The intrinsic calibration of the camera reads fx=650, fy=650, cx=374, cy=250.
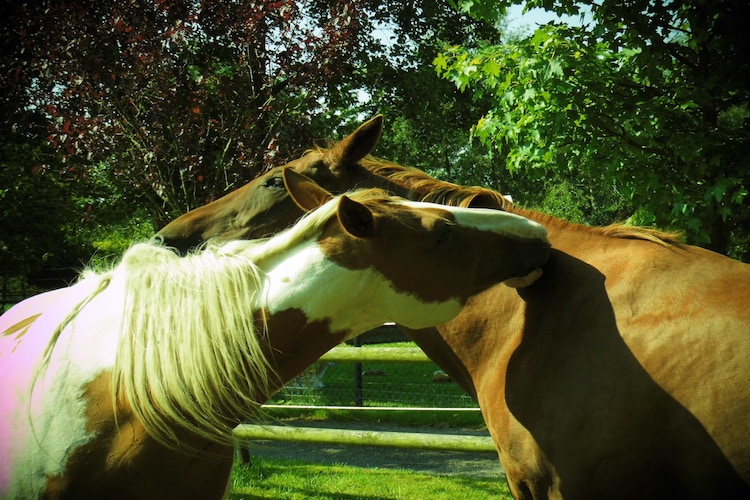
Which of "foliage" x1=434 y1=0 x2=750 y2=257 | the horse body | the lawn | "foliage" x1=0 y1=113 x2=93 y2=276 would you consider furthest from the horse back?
"foliage" x1=0 y1=113 x2=93 y2=276

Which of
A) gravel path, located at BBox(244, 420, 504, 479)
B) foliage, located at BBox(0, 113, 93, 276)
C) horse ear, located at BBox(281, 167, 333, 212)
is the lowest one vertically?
gravel path, located at BBox(244, 420, 504, 479)

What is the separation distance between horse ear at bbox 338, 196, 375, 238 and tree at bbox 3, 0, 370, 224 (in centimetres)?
325

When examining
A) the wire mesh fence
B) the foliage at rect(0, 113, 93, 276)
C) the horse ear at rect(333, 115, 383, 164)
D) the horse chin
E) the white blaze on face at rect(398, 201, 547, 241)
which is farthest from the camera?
the foliage at rect(0, 113, 93, 276)

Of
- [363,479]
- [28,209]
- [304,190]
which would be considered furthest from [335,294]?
[28,209]

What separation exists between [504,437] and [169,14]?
432 centimetres

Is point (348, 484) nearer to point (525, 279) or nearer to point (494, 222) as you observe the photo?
point (525, 279)

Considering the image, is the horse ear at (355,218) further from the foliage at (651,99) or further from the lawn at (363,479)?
the foliage at (651,99)

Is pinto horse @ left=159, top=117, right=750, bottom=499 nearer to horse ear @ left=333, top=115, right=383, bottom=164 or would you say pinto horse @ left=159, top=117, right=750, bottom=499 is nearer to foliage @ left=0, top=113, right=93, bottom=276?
horse ear @ left=333, top=115, right=383, bottom=164

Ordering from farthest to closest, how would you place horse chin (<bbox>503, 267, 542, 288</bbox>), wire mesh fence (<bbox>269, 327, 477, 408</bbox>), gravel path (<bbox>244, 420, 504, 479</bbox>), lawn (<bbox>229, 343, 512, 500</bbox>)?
1. wire mesh fence (<bbox>269, 327, 477, 408</bbox>)
2. gravel path (<bbox>244, 420, 504, 479</bbox>)
3. lawn (<bbox>229, 343, 512, 500</bbox>)
4. horse chin (<bbox>503, 267, 542, 288</bbox>)

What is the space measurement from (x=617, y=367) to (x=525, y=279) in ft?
1.27

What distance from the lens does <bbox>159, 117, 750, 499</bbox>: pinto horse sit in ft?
5.98

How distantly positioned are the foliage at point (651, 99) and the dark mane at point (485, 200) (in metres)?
1.55

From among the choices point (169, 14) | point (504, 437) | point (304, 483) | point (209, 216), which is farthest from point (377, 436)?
point (169, 14)

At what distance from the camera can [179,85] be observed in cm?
510
